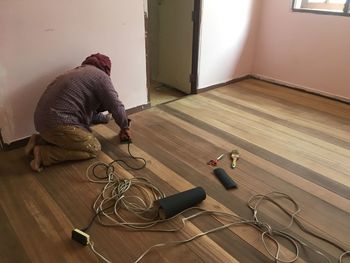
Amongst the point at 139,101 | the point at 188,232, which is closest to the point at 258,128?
the point at 139,101

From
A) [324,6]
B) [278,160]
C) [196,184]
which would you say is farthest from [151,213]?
[324,6]

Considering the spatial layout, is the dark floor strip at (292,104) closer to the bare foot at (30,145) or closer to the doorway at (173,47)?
the doorway at (173,47)

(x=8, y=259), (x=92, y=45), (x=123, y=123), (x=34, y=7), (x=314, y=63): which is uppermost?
(x=34, y=7)

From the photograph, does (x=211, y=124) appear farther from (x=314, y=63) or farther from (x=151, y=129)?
(x=314, y=63)

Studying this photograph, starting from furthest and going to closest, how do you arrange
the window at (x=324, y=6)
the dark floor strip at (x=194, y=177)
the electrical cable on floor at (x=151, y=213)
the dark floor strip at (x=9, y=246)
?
1. the window at (x=324, y=6)
2. the dark floor strip at (x=194, y=177)
3. the electrical cable on floor at (x=151, y=213)
4. the dark floor strip at (x=9, y=246)

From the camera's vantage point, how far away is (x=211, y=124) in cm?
297

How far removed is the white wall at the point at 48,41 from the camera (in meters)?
2.26

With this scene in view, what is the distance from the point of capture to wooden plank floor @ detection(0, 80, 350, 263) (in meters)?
1.62

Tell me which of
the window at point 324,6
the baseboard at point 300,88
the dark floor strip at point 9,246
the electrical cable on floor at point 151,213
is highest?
the window at point 324,6

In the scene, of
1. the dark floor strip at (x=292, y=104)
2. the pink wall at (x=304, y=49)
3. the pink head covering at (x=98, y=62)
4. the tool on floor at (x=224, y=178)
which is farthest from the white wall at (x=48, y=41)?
the pink wall at (x=304, y=49)

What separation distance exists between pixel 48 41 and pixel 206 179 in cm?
160

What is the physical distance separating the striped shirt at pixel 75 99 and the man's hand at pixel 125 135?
0.56ft

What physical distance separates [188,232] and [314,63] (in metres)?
2.84

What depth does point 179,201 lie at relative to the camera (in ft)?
5.94
